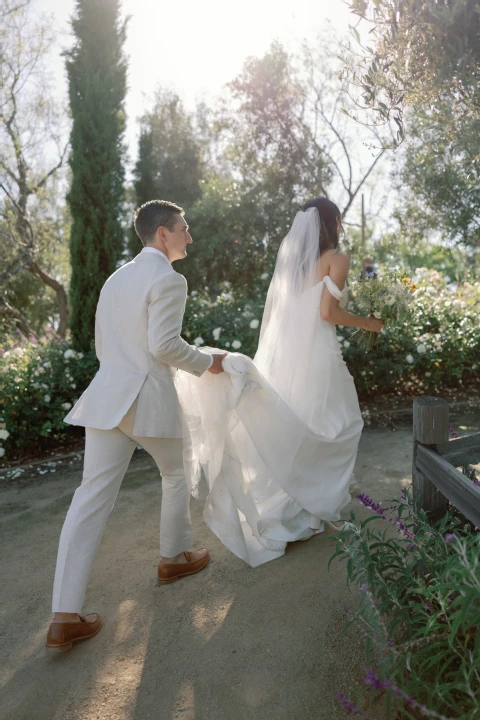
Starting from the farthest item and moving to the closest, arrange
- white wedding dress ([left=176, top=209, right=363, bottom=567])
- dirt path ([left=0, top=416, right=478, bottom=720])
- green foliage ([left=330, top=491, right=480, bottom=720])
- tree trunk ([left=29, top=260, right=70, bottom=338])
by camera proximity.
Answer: tree trunk ([left=29, top=260, right=70, bottom=338]) → white wedding dress ([left=176, top=209, right=363, bottom=567]) → dirt path ([left=0, top=416, right=478, bottom=720]) → green foliage ([left=330, top=491, right=480, bottom=720])

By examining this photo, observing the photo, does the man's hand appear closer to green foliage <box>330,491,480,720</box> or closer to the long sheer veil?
the long sheer veil

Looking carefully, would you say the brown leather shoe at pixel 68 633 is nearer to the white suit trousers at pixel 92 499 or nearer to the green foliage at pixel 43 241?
the white suit trousers at pixel 92 499

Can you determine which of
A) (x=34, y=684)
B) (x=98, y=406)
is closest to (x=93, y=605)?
(x=34, y=684)

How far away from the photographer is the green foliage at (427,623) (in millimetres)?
1561

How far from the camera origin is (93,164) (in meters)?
7.50

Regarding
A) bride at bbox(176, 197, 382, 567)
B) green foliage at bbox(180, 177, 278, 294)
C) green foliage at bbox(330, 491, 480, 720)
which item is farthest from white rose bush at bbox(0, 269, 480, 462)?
green foliage at bbox(180, 177, 278, 294)

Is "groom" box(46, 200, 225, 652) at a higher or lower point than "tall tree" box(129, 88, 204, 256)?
lower

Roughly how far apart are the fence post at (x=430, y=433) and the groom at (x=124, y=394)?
119 cm

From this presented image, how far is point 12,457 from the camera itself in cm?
543

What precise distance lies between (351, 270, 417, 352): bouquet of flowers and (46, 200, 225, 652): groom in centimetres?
129

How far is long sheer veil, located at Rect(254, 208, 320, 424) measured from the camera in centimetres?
344

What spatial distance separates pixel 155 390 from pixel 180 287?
546mm

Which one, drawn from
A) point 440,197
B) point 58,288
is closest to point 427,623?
point 440,197

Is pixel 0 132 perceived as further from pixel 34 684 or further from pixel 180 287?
pixel 34 684
